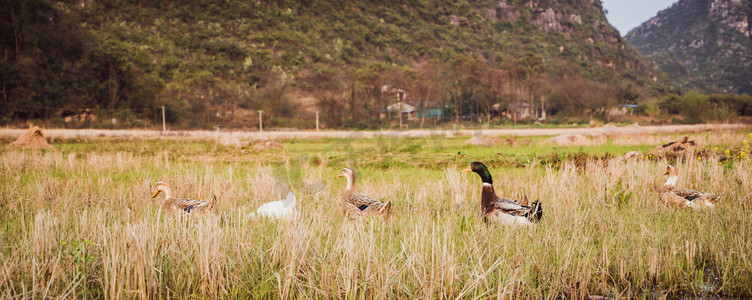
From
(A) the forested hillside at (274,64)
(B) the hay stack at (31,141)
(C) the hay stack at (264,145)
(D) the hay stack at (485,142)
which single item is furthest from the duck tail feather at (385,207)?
(A) the forested hillside at (274,64)

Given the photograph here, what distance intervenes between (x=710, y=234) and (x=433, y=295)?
3.88 meters

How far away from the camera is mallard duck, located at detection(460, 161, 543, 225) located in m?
5.34

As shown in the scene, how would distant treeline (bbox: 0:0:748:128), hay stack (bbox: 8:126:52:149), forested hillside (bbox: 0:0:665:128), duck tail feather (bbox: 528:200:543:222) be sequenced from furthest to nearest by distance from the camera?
forested hillside (bbox: 0:0:665:128)
distant treeline (bbox: 0:0:748:128)
hay stack (bbox: 8:126:52:149)
duck tail feather (bbox: 528:200:543:222)

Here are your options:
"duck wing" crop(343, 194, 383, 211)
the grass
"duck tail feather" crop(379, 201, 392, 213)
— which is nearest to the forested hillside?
the grass

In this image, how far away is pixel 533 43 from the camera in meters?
148

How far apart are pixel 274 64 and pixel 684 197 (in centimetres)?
7528

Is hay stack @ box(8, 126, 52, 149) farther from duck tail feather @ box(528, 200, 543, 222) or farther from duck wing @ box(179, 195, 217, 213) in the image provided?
duck tail feather @ box(528, 200, 543, 222)

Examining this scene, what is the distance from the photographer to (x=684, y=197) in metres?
6.61

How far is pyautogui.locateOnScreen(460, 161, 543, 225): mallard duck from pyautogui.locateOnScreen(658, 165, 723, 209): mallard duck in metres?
2.67

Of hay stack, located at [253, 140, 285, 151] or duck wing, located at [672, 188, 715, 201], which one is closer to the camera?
duck wing, located at [672, 188, 715, 201]

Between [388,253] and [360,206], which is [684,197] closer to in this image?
[360,206]

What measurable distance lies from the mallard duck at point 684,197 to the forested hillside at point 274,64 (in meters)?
41.4

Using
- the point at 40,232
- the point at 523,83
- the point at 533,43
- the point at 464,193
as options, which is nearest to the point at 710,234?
the point at 464,193

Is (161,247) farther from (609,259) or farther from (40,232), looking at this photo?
(609,259)
